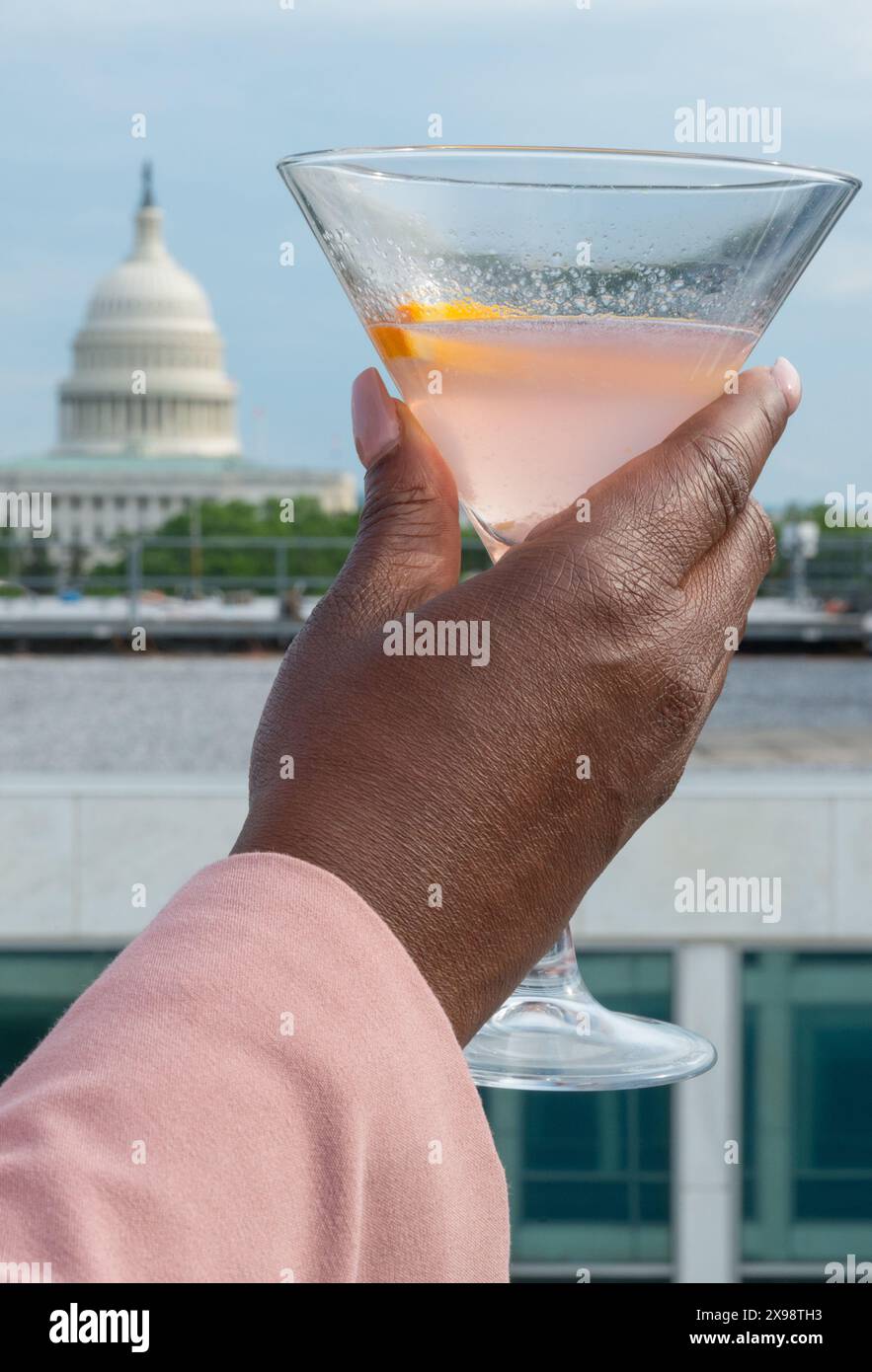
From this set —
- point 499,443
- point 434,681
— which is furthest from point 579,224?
point 434,681

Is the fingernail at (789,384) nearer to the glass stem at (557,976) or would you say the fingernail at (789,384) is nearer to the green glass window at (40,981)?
the glass stem at (557,976)

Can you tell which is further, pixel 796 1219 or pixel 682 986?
pixel 796 1219

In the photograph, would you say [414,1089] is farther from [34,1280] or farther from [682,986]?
[682,986]

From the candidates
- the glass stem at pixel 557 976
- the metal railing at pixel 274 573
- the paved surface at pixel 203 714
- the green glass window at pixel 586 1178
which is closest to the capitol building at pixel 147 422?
the metal railing at pixel 274 573

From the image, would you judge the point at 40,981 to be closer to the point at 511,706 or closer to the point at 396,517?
the point at 396,517

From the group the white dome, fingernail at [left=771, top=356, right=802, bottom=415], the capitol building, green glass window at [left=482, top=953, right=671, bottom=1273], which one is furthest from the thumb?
the white dome

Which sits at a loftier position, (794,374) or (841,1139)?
(794,374)
